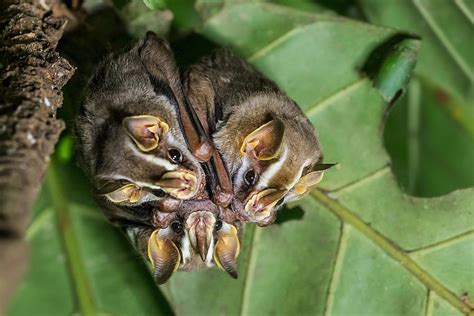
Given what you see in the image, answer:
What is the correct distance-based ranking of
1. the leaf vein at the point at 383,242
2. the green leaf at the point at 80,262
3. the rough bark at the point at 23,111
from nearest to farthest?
the rough bark at the point at 23,111
the leaf vein at the point at 383,242
the green leaf at the point at 80,262

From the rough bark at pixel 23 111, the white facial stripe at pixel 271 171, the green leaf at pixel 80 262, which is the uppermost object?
the rough bark at pixel 23 111

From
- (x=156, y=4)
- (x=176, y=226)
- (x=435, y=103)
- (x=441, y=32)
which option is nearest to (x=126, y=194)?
(x=176, y=226)

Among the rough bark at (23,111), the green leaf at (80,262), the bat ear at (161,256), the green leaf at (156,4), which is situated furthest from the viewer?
the green leaf at (80,262)

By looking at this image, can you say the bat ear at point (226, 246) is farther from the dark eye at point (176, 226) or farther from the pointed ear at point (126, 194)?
the pointed ear at point (126, 194)

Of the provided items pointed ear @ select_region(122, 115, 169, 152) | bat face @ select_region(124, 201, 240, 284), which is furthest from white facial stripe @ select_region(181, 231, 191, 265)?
pointed ear @ select_region(122, 115, 169, 152)

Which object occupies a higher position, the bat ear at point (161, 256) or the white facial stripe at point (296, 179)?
the white facial stripe at point (296, 179)

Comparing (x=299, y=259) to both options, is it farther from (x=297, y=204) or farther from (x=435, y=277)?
(x=435, y=277)

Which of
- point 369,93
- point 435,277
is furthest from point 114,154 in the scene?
Result: point 435,277

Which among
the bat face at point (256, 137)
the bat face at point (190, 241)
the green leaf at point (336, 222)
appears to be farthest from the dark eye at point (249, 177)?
the green leaf at point (336, 222)
